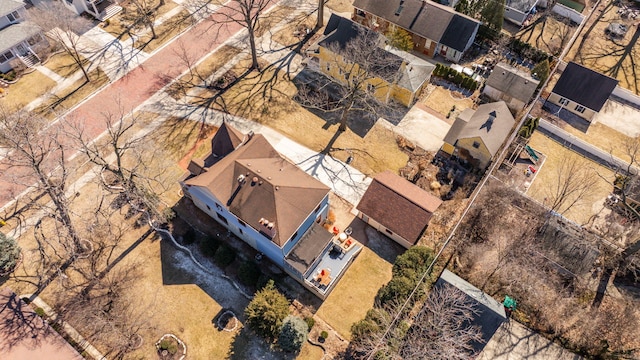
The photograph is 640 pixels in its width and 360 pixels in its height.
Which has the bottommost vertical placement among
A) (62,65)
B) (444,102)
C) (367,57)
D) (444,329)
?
(62,65)

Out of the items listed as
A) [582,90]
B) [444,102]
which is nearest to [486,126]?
[444,102]

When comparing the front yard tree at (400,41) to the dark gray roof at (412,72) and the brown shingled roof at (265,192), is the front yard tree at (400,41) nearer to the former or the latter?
the dark gray roof at (412,72)

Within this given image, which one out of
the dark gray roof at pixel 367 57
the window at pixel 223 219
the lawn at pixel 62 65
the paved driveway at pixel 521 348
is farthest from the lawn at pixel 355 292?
the lawn at pixel 62 65

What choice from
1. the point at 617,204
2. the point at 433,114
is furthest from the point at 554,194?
the point at 433,114

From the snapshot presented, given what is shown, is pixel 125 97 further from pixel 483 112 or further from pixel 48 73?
pixel 483 112

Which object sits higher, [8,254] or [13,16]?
[13,16]

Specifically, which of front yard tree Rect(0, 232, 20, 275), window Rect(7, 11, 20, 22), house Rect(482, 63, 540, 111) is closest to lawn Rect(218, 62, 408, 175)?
house Rect(482, 63, 540, 111)

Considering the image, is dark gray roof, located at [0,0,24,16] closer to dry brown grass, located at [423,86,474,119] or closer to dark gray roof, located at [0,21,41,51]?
dark gray roof, located at [0,21,41,51]

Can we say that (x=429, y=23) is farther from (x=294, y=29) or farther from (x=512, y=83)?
(x=294, y=29)
